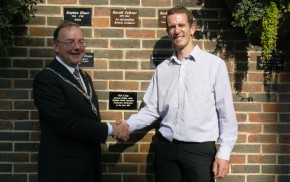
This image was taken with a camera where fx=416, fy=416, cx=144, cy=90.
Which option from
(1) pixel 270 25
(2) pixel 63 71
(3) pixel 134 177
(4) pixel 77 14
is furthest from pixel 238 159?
(4) pixel 77 14

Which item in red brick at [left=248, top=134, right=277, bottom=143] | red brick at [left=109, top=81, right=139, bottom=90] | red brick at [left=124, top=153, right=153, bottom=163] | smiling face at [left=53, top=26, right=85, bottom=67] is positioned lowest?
red brick at [left=124, top=153, right=153, bottom=163]

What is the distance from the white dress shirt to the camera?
290 cm

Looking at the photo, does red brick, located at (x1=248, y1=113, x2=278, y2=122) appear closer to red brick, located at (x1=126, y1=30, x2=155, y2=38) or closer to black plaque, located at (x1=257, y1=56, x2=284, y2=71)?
black plaque, located at (x1=257, y1=56, x2=284, y2=71)

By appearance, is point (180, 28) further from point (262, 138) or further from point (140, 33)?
point (262, 138)

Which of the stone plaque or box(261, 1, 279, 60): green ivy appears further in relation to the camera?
the stone plaque

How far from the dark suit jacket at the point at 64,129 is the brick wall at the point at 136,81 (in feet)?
2.41

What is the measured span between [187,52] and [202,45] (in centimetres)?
55

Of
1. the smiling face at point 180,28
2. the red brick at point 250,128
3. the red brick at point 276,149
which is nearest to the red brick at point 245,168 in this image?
the red brick at point 276,149

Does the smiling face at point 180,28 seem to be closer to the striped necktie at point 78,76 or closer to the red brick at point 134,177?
the striped necktie at point 78,76

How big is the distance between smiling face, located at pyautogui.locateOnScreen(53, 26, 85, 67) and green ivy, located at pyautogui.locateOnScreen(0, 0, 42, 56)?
0.45 metres

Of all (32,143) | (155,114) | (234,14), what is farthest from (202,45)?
(32,143)

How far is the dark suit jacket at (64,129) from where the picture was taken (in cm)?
277

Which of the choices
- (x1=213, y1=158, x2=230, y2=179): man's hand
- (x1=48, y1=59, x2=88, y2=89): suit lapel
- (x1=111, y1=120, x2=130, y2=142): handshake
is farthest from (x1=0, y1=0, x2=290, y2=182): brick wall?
(x1=213, y1=158, x2=230, y2=179): man's hand

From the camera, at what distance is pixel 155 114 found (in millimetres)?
3238
